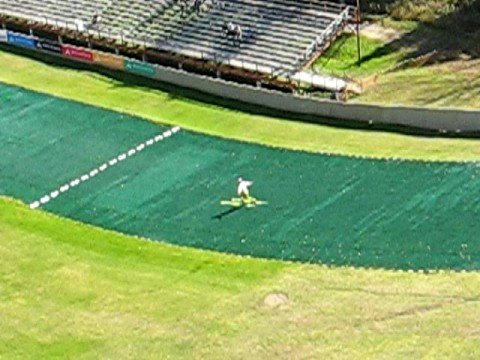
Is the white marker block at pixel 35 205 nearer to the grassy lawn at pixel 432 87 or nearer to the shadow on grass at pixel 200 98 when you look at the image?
the shadow on grass at pixel 200 98

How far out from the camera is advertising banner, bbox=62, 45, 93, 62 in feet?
158

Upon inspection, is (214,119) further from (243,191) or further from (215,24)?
(215,24)

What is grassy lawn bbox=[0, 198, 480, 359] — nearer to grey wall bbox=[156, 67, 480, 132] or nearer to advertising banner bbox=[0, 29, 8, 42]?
grey wall bbox=[156, 67, 480, 132]

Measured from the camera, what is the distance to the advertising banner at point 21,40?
5084cm

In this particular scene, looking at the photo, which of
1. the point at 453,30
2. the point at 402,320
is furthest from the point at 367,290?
the point at 453,30

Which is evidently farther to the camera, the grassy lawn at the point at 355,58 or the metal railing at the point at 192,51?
the metal railing at the point at 192,51

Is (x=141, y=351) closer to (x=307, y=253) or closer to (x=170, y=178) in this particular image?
(x=307, y=253)

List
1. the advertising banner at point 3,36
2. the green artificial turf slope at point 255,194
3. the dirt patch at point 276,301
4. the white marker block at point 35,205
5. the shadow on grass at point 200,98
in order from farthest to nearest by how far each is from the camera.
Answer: the advertising banner at point 3,36 < the shadow on grass at point 200,98 < the white marker block at point 35,205 < the green artificial turf slope at point 255,194 < the dirt patch at point 276,301

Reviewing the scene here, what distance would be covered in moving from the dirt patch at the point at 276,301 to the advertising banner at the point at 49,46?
82.3ft

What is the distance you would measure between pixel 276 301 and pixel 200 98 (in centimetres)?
1669

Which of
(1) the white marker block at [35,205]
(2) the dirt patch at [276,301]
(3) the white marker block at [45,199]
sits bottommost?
(1) the white marker block at [35,205]

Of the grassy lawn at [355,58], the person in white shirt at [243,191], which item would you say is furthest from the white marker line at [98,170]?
the grassy lawn at [355,58]

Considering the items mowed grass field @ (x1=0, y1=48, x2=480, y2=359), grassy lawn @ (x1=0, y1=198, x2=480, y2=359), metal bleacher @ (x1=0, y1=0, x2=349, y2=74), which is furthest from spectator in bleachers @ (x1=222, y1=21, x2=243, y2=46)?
grassy lawn @ (x1=0, y1=198, x2=480, y2=359)

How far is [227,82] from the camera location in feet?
141
